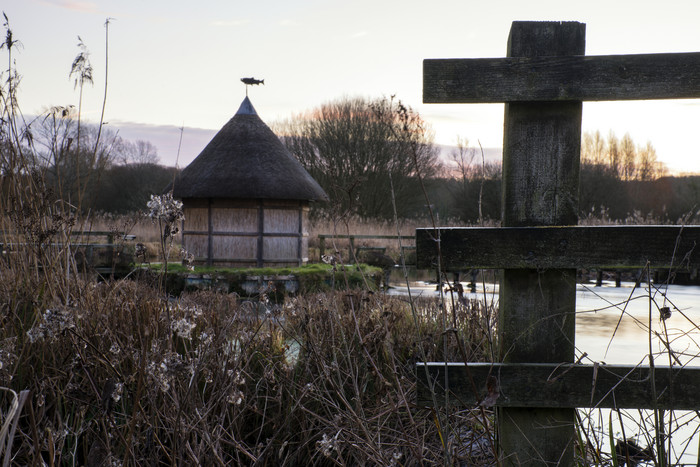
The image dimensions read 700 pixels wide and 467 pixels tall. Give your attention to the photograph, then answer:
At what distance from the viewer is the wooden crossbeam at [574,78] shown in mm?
1768

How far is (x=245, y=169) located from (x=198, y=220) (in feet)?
4.37

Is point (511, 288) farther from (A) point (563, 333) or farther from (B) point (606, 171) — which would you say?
(B) point (606, 171)

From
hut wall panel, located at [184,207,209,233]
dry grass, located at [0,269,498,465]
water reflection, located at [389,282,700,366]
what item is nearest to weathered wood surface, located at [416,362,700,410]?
dry grass, located at [0,269,498,465]

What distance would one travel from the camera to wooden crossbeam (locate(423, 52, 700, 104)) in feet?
5.80

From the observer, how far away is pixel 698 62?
1755mm

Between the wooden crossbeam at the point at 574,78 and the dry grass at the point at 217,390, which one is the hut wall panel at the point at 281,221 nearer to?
the dry grass at the point at 217,390

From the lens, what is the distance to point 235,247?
37.4 feet

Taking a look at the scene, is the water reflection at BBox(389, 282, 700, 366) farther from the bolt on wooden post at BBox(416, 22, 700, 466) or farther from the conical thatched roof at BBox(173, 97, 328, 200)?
the conical thatched roof at BBox(173, 97, 328, 200)

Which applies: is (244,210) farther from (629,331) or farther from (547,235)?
(547,235)

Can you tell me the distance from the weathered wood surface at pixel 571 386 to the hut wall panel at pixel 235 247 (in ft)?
32.1

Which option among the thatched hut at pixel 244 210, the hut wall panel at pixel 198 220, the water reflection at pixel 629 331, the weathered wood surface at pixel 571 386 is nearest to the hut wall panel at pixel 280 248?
the thatched hut at pixel 244 210

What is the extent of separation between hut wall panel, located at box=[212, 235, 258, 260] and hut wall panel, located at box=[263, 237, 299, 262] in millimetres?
205

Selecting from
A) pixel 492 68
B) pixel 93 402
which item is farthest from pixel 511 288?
pixel 93 402

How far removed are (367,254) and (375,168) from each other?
10.9 meters
